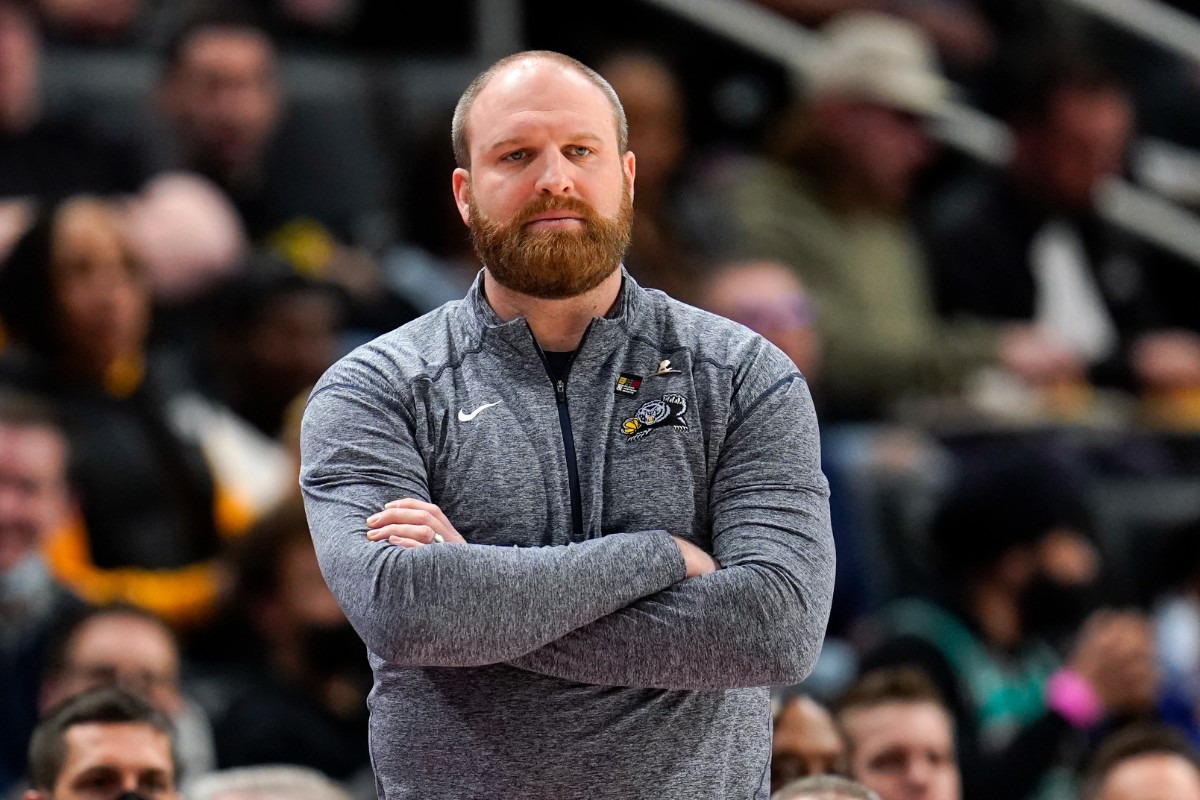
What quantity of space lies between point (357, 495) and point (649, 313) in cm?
53

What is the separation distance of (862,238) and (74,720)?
392 cm

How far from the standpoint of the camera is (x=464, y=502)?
8.81 feet

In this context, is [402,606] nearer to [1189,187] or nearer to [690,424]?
[690,424]

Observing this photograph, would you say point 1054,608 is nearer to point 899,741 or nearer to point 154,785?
point 899,741

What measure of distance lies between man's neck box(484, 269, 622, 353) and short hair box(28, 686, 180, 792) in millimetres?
1274

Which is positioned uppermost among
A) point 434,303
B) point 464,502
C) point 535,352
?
point 535,352

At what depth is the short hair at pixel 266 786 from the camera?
4.10m

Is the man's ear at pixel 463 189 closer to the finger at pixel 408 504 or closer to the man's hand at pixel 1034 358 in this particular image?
the finger at pixel 408 504

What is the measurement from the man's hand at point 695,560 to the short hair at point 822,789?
2.85 ft

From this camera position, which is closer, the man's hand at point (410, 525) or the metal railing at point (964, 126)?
the man's hand at point (410, 525)

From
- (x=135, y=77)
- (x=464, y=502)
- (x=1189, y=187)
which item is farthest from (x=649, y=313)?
(x=1189, y=187)

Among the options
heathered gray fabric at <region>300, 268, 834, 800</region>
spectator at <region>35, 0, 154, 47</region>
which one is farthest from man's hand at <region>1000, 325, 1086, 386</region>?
heathered gray fabric at <region>300, 268, 834, 800</region>

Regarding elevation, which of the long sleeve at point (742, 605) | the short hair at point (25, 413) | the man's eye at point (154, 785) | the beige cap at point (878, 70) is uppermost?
the beige cap at point (878, 70)

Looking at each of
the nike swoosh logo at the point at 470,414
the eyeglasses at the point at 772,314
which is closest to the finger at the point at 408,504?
the nike swoosh logo at the point at 470,414
